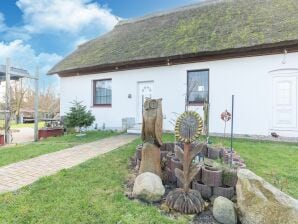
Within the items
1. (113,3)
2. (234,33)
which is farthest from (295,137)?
(113,3)

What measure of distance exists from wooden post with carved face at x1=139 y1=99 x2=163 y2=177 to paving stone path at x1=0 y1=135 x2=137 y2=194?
7.02ft

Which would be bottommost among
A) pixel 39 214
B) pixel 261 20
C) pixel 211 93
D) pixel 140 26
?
pixel 39 214

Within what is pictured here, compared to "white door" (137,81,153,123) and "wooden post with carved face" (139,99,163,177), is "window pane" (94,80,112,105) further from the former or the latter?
"wooden post with carved face" (139,99,163,177)

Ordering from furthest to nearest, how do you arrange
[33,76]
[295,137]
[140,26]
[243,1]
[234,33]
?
1. [140,26]
2. [243,1]
3. [33,76]
4. [234,33]
5. [295,137]

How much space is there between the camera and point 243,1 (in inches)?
458

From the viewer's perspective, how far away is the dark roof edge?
8219 millimetres

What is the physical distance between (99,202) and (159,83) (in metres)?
7.88

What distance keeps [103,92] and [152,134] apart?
9077 mm

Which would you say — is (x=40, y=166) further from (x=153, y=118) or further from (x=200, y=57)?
(x=200, y=57)

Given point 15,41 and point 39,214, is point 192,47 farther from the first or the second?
point 15,41

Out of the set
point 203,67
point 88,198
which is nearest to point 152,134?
point 88,198

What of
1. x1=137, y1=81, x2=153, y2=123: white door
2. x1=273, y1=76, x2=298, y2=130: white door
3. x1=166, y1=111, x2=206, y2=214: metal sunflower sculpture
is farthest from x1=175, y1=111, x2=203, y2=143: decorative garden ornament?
x1=137, y1=81, x2=153, y2=123: white door

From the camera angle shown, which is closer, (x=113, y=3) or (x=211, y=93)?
(x=211, y=93)

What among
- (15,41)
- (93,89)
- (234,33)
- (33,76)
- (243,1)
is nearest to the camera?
(234,33)
